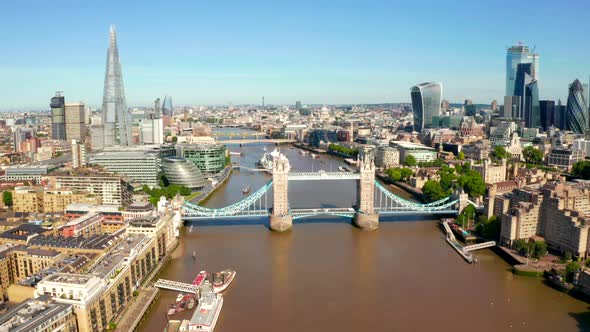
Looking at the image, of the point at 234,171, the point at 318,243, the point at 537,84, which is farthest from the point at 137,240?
the point at 537,84

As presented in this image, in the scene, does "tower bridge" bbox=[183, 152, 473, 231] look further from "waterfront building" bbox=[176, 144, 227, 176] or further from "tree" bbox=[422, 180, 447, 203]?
"waterfront building" bbox=[176, 144, 227, 176]

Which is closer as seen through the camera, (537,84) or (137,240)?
(137,240)

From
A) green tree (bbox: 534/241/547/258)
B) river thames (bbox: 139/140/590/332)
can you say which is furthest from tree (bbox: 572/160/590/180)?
green tree (bbox: 534/241/547/258)

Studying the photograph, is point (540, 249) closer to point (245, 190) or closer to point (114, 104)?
point (245, 190)

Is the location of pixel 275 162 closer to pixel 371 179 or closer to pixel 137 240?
pixel 371 179

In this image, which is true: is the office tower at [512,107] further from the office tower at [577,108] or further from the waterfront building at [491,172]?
the waterfront building at [491,172]
